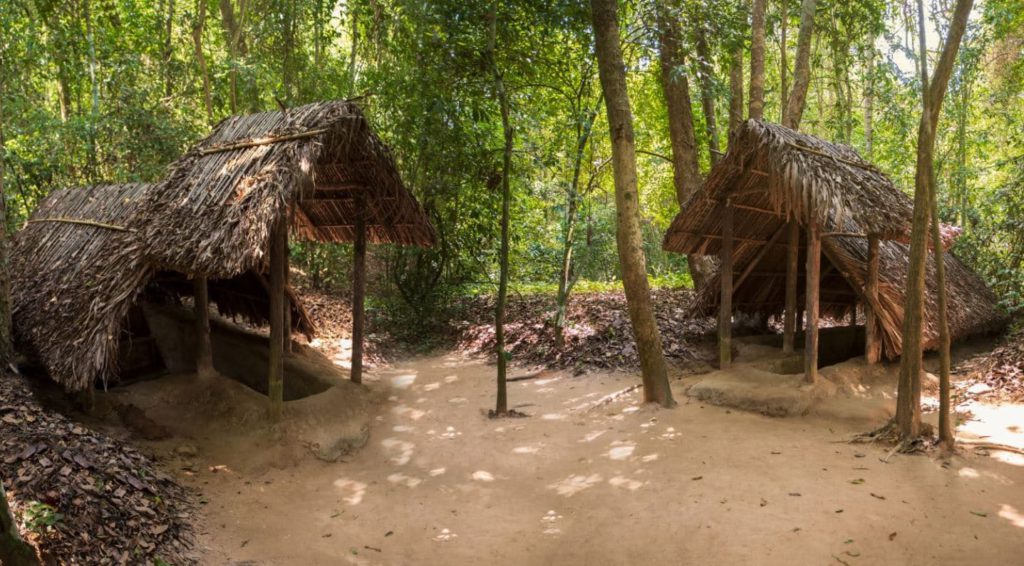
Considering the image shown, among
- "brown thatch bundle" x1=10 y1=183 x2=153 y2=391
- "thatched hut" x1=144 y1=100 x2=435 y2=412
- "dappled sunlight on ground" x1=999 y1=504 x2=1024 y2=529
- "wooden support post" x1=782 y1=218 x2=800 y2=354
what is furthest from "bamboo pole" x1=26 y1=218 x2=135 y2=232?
"dappled sunlight on ground" x1=999 y1=504 x2=1024 y2=529

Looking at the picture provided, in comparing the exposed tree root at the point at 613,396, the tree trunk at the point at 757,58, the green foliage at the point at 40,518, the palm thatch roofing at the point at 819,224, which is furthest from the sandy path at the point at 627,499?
the tree trunk at the point at 757,58

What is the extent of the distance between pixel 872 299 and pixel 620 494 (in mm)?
4060

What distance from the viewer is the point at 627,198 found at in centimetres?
685

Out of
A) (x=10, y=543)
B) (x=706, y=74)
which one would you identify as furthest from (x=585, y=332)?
(x=10, y=543)

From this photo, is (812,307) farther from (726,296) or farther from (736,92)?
(736,92)

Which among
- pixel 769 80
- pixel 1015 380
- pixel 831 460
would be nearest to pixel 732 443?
pixel 831 460

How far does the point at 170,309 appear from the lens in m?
7.65

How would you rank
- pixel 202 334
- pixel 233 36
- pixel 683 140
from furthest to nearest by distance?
1. pixel 233 36
2. pixel 683 140
3. pixel 202 334

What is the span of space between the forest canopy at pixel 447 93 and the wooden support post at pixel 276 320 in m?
2.95

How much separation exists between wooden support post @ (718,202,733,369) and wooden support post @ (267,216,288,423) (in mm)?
5029

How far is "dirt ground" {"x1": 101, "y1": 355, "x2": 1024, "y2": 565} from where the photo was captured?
160 inches

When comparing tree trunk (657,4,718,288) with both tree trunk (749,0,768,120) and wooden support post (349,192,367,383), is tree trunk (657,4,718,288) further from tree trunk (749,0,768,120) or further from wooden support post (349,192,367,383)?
wooden support post (349,192,367,383)

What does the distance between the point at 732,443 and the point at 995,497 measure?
186 cm

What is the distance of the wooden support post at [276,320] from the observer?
629 cm
